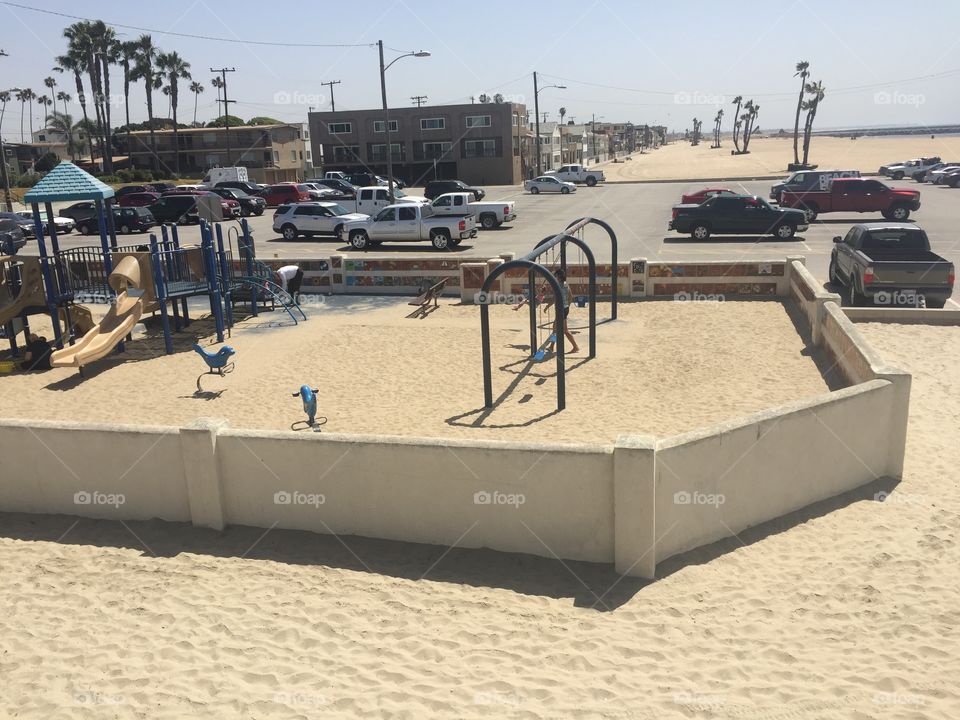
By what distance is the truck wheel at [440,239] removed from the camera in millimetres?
29689

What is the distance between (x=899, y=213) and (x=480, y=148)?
4079 centimetres

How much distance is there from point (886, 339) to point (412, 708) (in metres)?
12.4

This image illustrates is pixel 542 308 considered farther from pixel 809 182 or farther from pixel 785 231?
pixel 809 182

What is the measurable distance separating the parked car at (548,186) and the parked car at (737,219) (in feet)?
84.8

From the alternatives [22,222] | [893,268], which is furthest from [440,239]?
[22,222]

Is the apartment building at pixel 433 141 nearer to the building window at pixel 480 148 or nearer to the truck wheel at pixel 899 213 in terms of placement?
the building window at pixel 480 148

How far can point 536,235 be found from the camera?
106 ft

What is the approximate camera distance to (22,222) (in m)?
37.1

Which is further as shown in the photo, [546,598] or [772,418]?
[772,418]

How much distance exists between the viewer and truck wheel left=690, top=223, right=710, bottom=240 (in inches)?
1147

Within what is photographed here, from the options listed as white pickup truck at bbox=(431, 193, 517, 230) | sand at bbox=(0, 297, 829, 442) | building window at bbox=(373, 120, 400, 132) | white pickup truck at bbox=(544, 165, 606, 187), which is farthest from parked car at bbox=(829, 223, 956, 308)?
building window at bbox=(373, 120, 400, 132)

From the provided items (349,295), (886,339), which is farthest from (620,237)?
(886,339)

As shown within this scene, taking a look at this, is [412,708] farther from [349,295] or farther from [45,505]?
[349,295]

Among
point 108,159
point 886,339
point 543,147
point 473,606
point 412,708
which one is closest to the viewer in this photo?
point 412,708
